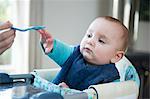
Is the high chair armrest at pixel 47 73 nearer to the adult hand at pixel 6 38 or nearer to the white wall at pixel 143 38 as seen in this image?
the adult hand at pixel 6 38

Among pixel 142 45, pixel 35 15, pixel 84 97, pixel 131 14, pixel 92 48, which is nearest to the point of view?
pixel 84 97

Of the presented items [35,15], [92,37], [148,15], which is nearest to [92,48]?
[92,37]

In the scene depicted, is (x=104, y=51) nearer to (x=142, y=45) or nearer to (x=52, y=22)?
(x=52, y=22)

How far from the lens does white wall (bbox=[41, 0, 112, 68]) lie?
1.65 meters

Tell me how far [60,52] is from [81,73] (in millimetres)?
96

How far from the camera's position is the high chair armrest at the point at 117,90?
0.73m

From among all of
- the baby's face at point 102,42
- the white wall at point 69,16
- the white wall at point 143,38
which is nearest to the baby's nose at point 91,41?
the baby's face at point 102,42

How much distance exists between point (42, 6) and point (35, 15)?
2.7 inches

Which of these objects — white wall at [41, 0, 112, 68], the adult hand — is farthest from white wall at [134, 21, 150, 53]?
the adult hand

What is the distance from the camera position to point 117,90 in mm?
761

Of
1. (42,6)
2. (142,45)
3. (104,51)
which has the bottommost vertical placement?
(142,45)

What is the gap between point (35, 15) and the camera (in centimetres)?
159

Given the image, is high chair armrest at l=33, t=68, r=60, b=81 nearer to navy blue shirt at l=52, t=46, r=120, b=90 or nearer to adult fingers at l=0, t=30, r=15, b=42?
navy blue shirt at l=52, t=46, r=120, b=90

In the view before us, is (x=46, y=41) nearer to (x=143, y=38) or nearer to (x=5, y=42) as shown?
(x=5, y=42)
